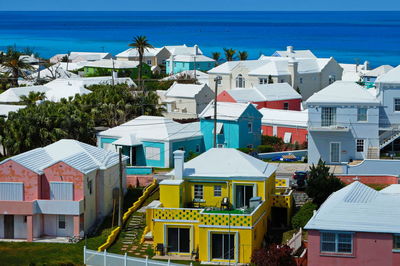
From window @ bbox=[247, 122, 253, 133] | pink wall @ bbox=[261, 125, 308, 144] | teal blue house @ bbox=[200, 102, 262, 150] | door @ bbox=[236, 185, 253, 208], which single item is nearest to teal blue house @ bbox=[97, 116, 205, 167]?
teal blue house @ bbox=[200, 102, 262, 150]

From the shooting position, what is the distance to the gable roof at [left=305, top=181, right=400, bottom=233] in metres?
32.6

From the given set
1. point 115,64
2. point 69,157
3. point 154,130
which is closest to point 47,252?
point 69,157

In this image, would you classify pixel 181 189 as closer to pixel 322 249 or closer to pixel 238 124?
pixel 322 249

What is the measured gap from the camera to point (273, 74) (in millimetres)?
85938

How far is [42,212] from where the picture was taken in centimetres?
4066

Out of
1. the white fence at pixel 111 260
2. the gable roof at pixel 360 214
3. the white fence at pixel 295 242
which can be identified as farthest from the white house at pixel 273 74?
the white fence at pixel 111 260

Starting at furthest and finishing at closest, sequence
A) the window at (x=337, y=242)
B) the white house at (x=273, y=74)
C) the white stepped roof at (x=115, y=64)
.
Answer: the white stepped roof at (x=115, y=64) → the white house at (x=273, y=74) → the window at (x=337, y=242)

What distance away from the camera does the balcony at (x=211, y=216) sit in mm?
36562

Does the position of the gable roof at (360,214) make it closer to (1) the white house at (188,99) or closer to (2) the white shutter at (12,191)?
(2) the white shutter at (12,191)

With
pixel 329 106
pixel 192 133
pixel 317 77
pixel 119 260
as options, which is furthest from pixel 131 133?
pixel 317 77

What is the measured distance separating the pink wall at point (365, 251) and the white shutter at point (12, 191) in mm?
14492

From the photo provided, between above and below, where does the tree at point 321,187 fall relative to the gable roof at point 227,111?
below

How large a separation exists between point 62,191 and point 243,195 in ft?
26.7

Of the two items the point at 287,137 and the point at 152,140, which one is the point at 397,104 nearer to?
the point at 287,137
